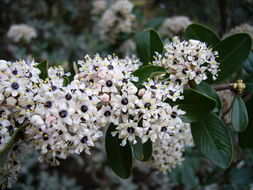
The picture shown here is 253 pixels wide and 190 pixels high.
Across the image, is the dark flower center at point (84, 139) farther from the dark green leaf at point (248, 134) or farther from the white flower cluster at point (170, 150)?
the dark green leaf at point (248, 134)

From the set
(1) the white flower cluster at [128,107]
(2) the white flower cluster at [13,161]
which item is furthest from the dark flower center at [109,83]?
(2) the white flower cluster at [13,161]

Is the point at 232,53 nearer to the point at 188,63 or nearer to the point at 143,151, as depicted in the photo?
the point at 188,63

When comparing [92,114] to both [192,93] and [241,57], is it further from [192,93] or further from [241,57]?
[241,57]

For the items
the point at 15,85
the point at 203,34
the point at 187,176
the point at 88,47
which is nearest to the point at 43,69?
the point at 15,85

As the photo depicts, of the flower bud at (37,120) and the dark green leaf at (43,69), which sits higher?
the dark green leaf at (43,69)

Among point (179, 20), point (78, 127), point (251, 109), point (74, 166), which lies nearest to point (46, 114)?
point (78, 127)

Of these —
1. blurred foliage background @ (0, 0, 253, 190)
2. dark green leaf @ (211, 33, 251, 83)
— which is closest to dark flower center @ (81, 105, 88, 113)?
dark green leaf @ (211, 33, 251, 83)

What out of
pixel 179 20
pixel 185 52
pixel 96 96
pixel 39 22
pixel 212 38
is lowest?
pixel 96 96
